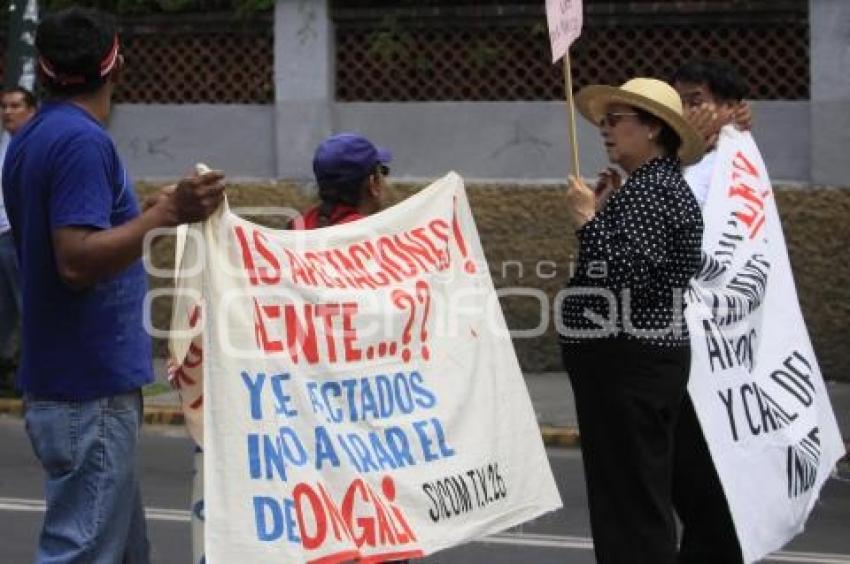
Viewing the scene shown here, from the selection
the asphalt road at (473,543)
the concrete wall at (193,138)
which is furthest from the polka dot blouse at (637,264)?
the concrete wall at (193,138)

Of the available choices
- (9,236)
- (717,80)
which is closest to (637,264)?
(717,80)

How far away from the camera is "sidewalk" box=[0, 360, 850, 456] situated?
1066 centimetres

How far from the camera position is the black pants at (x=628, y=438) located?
5.71m

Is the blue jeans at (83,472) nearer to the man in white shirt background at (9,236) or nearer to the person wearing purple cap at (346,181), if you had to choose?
the person wearing purple cap at (346,181)

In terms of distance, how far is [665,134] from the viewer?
5.91 meters

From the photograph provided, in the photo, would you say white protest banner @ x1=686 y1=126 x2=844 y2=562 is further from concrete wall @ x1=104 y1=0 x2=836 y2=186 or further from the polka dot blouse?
concrete wall @ x1=104 y1=0 x2=836 y2=186

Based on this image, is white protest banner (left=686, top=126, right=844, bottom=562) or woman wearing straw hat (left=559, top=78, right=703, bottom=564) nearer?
woman wearing straw hat (left=559, top=78, right=703, bottom=564)

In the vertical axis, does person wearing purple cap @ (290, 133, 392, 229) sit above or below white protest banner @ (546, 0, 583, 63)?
below

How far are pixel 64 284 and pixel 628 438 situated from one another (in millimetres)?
1927

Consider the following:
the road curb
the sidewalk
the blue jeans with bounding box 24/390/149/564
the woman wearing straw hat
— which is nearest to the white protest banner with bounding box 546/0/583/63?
the woman wearing straw hat

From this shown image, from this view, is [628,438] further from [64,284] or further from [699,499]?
[64,284]

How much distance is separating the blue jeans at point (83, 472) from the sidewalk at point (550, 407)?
6.12m

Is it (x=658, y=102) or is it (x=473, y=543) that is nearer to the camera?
(x=658, y=102)

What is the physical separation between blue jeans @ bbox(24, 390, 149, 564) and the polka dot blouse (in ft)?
5.16
